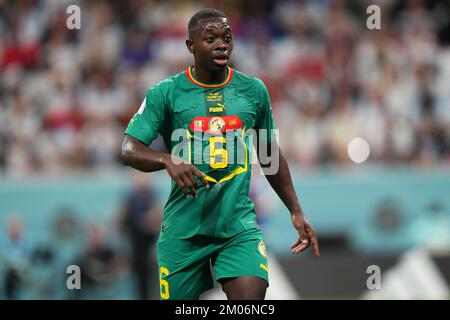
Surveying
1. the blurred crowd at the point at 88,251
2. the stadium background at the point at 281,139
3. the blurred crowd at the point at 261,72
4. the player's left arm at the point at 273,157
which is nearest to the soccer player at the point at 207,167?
the player's left arm at the point at 273,157

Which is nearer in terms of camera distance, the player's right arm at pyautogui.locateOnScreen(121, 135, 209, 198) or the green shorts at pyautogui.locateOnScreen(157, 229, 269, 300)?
the player's right arm at pyautogui.locateOnScreen(121, 135, 209, 198)

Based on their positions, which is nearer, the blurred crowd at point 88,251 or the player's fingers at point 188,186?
the player's fingers at point 188,186

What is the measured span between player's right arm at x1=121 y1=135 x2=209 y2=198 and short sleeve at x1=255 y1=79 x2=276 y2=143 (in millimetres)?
884

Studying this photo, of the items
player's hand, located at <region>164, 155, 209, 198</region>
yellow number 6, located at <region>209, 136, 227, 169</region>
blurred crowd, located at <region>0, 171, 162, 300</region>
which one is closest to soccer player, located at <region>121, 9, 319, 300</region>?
yellow number 6, located at <region>209, 136, 227, 169</region>

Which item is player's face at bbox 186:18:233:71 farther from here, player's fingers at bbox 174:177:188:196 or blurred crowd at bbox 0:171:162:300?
blurred crowd at bbox 0:171:162:300

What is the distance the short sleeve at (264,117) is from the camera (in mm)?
6202

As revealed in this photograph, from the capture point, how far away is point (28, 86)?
564 inches

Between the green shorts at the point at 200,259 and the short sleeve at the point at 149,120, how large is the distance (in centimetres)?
71

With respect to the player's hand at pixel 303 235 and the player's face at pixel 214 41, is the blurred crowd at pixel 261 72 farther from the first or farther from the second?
the player's face at pixel 214 41

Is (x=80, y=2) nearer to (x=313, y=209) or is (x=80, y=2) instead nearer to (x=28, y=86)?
(x=28, y=86)

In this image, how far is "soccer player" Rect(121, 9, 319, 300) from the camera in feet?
19.3

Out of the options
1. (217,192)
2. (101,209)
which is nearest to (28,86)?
(101,209)

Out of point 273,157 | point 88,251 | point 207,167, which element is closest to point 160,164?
point 207,167

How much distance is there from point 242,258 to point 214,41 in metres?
1.45
